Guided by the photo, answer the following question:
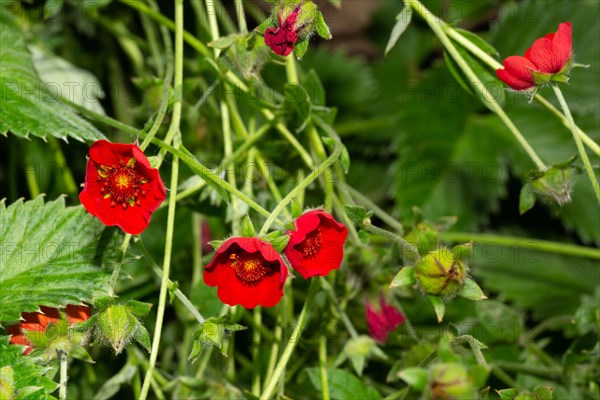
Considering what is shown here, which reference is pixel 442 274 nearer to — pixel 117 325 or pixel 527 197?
pixel 527 197

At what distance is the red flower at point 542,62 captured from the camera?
0.79m

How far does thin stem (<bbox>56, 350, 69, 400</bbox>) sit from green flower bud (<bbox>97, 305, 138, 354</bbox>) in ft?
0.20

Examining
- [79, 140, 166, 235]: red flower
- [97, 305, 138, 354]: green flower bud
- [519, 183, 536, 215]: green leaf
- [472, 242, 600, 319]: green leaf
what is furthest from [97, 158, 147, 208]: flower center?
[472, 242, 600, 319]: green leaf

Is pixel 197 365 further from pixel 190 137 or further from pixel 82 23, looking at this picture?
pixel 82 23

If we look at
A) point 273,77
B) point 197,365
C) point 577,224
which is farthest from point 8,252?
point 577,224

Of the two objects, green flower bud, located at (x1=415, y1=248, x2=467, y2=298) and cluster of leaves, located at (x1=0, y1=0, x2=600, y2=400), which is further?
cluster of leaves, located at (x1=0, y1=0, x2=600, y2=400)

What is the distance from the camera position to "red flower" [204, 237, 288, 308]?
0.74m

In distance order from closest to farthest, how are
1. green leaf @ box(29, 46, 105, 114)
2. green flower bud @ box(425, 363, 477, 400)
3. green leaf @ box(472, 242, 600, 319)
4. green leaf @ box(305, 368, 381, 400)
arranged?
1. green flower bud @ box(425, 363, 477, 400)
2. green leaf @ box(305, 368, 381, 400)
3. green leaf @ box(29, 46, 105, 114)
4. green leaf @ box(472, 242, 600, 319)

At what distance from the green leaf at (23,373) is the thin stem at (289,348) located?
0.68 ft

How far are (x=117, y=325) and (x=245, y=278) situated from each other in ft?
0.42

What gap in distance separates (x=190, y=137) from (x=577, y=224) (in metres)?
0.69

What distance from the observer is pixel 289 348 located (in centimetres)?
78

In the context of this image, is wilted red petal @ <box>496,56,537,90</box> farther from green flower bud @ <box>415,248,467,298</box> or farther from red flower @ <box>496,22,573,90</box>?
green flower bud @ <box>415,248,467,298</box>

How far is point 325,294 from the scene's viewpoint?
961 mm
